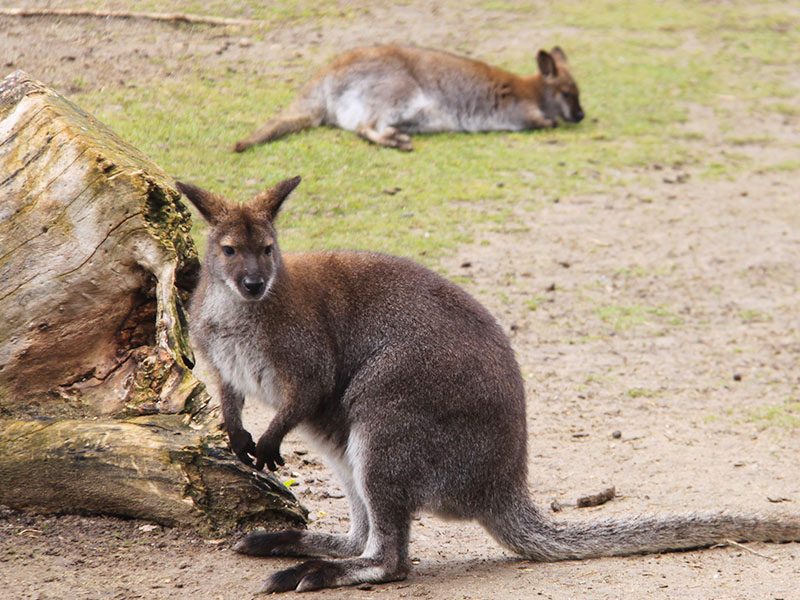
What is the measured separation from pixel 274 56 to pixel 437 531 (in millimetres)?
7553

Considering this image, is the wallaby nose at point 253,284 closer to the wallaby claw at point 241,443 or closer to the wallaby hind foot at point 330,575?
the wallaby claw at point 241,443

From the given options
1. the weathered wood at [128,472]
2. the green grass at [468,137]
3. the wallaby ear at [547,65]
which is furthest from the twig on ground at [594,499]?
the wallaby ear at [547,65]

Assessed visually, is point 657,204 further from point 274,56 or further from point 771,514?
point 771,514

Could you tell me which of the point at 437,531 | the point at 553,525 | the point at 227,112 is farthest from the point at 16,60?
the point at 553,525

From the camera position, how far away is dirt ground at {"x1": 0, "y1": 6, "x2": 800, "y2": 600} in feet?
14.9

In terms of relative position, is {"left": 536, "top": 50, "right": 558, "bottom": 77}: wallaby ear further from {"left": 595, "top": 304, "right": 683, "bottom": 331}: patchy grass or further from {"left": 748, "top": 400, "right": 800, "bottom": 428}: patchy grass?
{"left": 748, "top": 400, "right": 800, "bottom": 428}: patchy grass

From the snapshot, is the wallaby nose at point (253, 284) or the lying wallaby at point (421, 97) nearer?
the wallaby nose at point (253, 284)

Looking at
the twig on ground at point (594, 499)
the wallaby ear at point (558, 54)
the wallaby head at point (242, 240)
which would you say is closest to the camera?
the wallaby head at point (242, 240)

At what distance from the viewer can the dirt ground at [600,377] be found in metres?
4.55

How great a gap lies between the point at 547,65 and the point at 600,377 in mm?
6099

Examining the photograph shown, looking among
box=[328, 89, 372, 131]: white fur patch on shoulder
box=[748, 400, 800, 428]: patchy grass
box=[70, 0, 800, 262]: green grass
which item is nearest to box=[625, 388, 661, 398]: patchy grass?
box=[748, 400, 800, 428]: patchy grass

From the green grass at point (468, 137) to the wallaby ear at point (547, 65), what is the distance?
701 mm

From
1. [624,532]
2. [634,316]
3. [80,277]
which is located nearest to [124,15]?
[634,316]

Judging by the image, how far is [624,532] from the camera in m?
4.81
